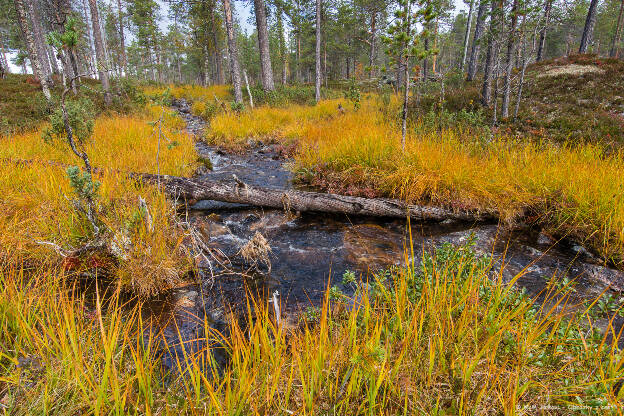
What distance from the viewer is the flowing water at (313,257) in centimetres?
287

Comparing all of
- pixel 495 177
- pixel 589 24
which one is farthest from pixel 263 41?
pixel 589 24

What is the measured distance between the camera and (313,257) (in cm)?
385

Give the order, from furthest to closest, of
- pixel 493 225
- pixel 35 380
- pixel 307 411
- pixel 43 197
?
pixel 493 225 → pixel 43 197 → pixel 35 380 → pixel 307 411

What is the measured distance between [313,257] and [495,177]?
3465mm

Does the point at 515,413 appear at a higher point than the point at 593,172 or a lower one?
lower

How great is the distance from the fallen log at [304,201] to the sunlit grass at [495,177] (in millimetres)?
265

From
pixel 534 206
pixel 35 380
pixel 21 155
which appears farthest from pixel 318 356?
pixel 21 155

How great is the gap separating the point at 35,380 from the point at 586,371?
10.1ft

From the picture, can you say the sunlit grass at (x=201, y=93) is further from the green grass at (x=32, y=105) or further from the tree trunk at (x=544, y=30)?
the tree trunk at (x=544, y=30)

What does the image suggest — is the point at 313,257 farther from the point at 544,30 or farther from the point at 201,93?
the point at 201,93

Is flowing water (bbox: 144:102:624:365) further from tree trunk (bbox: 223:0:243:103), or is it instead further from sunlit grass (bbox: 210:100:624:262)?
tree trunk (bbox: 223:0:243:103)

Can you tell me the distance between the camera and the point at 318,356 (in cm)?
158

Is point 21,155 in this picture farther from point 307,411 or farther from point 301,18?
point 301,18

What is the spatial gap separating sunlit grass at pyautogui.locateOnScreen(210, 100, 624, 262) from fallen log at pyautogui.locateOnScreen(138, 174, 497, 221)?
27 centimetres
